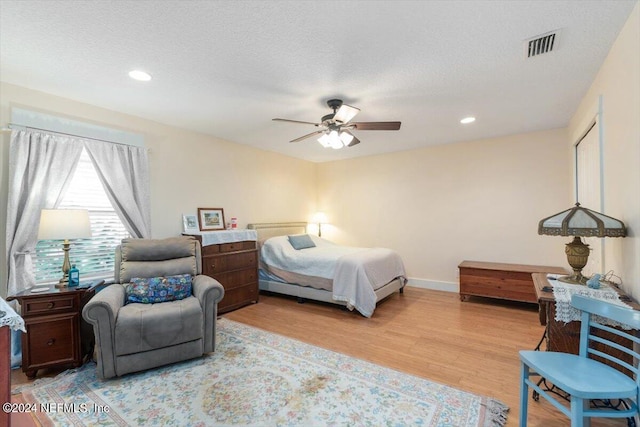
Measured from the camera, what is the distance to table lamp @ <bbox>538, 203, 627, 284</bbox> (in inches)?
75.5

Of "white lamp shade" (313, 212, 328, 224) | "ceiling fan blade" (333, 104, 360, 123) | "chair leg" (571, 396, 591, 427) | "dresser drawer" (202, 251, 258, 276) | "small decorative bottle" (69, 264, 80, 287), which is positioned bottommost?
"chair leg" (571, 396, 591, 427)

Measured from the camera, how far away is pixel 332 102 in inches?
116

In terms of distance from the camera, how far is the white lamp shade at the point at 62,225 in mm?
2408

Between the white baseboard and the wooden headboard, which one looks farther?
the wooden headboard

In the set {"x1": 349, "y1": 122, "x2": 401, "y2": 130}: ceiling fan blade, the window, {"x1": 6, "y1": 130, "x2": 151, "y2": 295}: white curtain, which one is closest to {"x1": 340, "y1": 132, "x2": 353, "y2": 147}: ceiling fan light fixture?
{"x1": 349, "y1": 122, "x2": 401, "y2": 130}: ceiling fan blade

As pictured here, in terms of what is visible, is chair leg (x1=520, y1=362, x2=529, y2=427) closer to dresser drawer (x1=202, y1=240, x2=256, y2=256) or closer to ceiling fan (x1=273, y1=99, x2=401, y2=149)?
ceiling fan (x1=273, y1=99, x2=401, y2=149)

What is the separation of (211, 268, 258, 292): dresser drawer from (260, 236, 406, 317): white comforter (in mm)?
424

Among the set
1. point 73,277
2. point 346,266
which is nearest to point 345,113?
point 346,266

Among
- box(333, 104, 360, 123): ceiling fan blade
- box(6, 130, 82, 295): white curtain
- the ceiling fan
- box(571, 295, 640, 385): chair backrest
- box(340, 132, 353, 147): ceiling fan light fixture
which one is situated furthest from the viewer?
box(340, 132, 353, 147): ceiling fan light fixture

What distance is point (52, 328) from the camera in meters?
2.36

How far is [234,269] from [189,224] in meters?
0.89

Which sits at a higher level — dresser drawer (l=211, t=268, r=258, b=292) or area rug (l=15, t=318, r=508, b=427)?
dresser drawer (l=211, t=268, r=258, b=292)

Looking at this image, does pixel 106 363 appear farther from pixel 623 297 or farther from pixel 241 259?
pixel 623 297

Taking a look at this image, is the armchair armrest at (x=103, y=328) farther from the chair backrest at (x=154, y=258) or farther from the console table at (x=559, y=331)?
the console table at (x=559, y=331)
